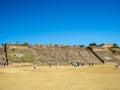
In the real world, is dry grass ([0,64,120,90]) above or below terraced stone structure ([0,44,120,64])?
below

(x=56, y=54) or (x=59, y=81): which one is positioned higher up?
(x=56, y=54)

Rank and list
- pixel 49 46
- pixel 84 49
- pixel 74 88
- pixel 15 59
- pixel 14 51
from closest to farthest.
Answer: pixel 74 88
pixel 15 59
pixel 14 51
pixel 49 46
pixel 84 49

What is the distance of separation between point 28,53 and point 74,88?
165ft

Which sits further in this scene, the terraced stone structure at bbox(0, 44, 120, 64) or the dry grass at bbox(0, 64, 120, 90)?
the terraced stone structure at bbox(0, 44, 120, 64)

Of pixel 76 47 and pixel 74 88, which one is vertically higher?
pixel 76 47

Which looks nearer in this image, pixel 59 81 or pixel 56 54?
pixel 59 81

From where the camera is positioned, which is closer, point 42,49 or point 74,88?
point 74,88

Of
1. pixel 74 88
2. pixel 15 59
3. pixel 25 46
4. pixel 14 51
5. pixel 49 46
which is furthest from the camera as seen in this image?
pixel 49 46

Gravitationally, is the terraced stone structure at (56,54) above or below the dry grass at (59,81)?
above

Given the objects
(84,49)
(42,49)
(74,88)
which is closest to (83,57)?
(84,49)

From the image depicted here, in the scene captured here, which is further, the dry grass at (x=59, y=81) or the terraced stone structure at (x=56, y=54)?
the terraced stone structure at (x=56, y=54)

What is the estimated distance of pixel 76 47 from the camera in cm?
8131

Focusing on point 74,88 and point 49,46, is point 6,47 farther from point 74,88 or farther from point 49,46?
point 74,88

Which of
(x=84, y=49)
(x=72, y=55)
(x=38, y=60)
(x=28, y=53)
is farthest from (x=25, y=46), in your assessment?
(x=84, y=49)
